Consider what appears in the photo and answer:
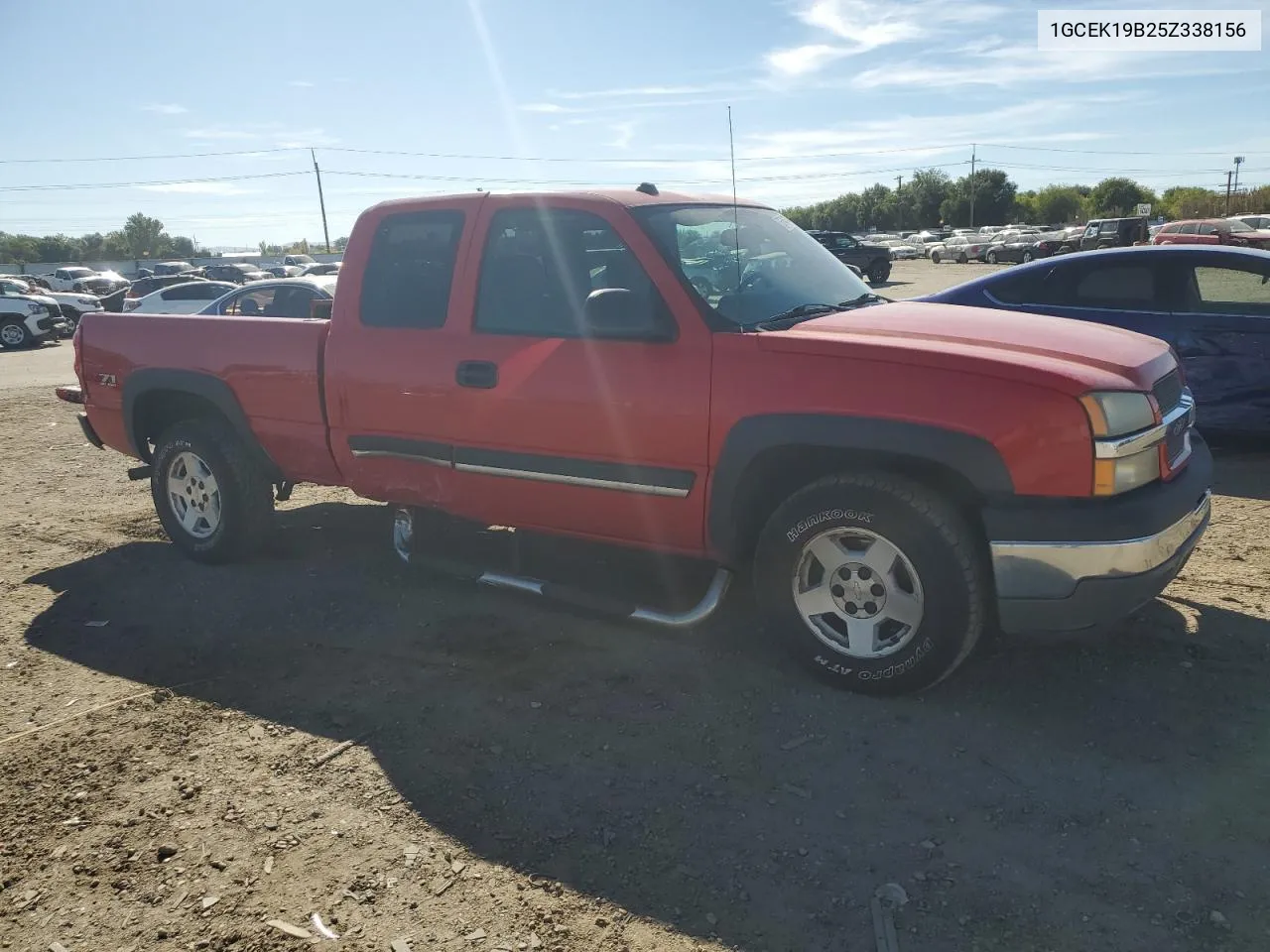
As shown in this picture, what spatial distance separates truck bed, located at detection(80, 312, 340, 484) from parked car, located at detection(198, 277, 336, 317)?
5.25 metres

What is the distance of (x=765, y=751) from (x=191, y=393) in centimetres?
396

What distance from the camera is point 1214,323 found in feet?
21.6

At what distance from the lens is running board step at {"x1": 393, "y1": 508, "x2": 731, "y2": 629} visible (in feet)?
13.2

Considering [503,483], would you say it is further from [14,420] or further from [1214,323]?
[14,420]

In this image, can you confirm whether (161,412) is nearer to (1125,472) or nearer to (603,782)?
(603,782)

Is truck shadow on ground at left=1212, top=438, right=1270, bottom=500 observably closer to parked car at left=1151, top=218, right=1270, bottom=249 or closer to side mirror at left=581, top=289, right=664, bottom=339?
side mirror at left=581, top=289, right=664, bottom=339

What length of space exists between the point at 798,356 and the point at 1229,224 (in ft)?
118

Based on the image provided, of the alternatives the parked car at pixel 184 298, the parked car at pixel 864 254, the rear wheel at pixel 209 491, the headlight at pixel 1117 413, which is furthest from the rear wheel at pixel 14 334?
the headlight at pixel 1117 413

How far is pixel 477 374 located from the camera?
4.35 meters

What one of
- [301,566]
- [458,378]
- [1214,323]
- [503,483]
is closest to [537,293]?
[458,378]

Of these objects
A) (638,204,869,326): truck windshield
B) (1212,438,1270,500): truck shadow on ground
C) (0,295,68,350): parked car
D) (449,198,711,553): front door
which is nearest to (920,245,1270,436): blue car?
(1212,438,1270,500): truck shadow on ground

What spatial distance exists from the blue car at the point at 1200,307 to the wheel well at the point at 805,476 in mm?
3679

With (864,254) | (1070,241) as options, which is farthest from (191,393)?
(1070,241)

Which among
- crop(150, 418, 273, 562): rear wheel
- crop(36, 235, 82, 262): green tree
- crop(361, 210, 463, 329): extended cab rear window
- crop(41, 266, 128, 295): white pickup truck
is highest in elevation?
crop(36, 235, 82, 262): green tree
